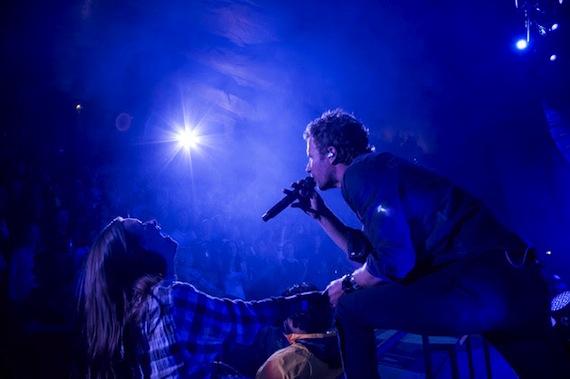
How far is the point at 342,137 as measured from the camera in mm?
1781

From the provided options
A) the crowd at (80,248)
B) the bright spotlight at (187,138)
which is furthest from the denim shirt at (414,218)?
the bright spotlight at (187,138)

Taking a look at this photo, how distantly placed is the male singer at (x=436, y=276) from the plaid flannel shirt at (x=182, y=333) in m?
0.56

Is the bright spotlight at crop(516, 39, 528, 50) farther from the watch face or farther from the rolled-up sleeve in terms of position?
the watch face

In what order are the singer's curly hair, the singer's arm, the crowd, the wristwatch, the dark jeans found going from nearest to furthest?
1. the dark jeans
2. the wristwatch
3. the singer's curly hair
4. the singer's arm
5. the crowd

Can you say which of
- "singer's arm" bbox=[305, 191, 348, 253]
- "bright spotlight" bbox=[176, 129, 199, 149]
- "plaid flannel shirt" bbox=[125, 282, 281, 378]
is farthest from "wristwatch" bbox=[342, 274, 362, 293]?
"bright spotlight" bbox=[176, 129, 199, 149]

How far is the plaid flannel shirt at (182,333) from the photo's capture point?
1406mm

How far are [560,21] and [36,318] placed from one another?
9420mm

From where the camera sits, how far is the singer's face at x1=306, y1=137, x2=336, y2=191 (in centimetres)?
182

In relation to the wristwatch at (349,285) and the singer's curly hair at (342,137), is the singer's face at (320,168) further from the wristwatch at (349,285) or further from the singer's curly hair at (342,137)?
the wristwatch at (349,285)

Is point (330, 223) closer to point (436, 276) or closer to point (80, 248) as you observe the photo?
point (436, 276)

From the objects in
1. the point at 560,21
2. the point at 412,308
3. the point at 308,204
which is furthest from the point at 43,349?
the point at 560,21

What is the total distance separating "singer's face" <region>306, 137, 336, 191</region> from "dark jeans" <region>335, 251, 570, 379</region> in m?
0.70

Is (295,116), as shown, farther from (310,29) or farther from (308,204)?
(308,204)

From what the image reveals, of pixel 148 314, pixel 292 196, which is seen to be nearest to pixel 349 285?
pixel 292 196
